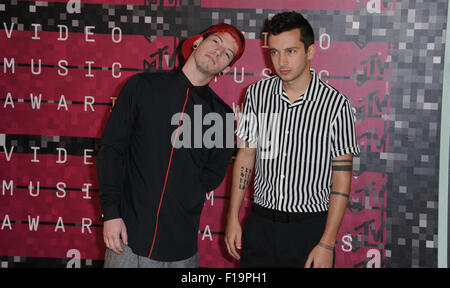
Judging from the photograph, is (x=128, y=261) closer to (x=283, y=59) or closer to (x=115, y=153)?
(x=115, y=153)

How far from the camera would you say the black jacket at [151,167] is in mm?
1842

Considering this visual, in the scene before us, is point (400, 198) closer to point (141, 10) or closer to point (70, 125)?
point (141, 10)

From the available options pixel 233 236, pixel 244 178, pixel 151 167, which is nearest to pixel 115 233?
pixel 151 167

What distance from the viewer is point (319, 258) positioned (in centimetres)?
186

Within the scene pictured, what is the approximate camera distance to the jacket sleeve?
1.81m

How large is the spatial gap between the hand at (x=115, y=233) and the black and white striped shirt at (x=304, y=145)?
0.69 meters

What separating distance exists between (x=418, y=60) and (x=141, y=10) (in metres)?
1.79

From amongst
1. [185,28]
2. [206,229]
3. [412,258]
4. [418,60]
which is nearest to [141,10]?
[185,28]

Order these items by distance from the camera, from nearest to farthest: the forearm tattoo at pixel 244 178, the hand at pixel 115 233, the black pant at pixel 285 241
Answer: the hand at pixel 115 233
the black pant at pixel 285 241
the forearm tattoo at pixel 244 178

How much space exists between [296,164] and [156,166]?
2.24 ft

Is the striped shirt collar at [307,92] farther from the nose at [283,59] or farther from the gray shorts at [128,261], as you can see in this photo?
the gray shorts at [128,261]

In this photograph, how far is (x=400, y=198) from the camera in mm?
2559

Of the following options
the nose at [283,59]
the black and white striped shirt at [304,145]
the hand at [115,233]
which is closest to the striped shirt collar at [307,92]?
the black and white striped shirt at [304,145]

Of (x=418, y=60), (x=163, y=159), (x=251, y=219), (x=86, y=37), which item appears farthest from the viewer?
(x=86, y=37)
